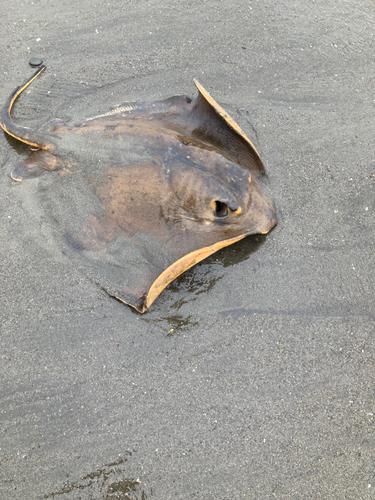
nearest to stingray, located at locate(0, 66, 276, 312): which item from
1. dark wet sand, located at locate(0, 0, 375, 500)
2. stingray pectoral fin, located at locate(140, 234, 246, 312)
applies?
stingray pectoral fin, located at locate(140, 234, 246, 312)

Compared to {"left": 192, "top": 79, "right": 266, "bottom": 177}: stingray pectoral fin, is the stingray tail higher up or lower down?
higher up

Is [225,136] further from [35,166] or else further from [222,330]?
[35,166]

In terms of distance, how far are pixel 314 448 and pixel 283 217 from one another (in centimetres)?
218

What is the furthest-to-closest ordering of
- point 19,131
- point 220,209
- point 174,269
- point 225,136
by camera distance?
point 19,131, point 225,136, point 220,209, point 174,269

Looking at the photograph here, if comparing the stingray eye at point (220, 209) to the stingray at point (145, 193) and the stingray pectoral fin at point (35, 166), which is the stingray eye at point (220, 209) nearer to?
the stingray at point (145, 193)

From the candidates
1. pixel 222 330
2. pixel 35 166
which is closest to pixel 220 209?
pixel 222 330

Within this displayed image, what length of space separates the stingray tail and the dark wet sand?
0.55 feet

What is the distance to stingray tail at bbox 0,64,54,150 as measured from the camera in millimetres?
3537

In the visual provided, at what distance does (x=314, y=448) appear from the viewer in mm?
2789

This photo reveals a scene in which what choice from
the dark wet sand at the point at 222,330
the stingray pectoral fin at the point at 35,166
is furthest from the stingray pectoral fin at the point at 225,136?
the stingray pectoral fin at the point at 35,166

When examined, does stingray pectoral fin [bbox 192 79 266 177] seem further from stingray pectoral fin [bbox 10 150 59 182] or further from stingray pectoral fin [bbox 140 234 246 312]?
stingray pectoral fin [bbox 10 150 59 182]

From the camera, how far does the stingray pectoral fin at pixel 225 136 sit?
3309 mm

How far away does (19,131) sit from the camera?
A: 3.68m

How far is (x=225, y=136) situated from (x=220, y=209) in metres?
0.83
